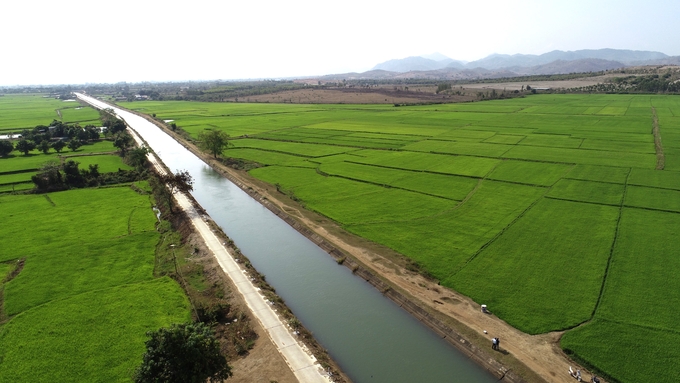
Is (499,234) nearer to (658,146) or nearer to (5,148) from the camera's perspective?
(658,146)

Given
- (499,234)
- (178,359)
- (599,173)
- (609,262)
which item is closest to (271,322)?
(178,359)

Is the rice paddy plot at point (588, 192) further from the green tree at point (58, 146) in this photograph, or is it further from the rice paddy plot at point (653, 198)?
the green tree at point (58, 146)

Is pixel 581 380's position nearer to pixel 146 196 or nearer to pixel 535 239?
pixel 535 239

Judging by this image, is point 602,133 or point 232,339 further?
point 602,133

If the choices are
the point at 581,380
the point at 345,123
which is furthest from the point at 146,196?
the point at 345,123

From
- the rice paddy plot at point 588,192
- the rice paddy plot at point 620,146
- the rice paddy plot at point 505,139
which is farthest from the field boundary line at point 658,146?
the rice paddy plot at point 505,139

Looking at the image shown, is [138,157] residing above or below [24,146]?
below
